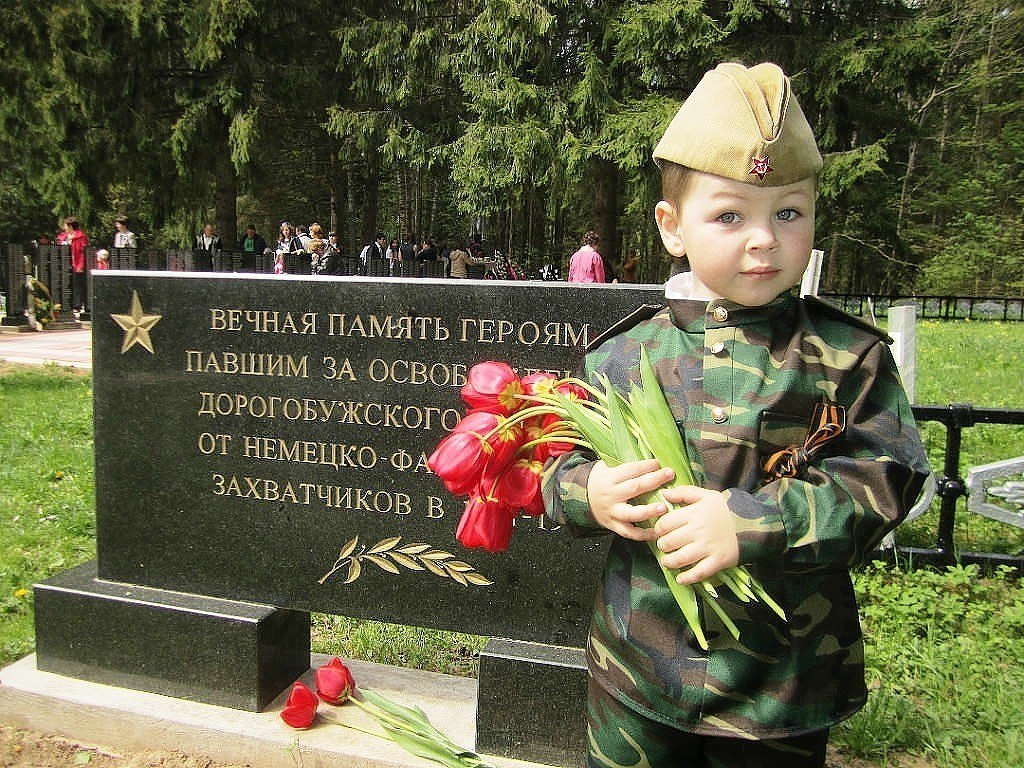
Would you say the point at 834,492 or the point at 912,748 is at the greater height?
the point at 834,492

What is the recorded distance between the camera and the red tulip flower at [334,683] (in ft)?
9.25

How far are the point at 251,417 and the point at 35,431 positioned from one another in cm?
464

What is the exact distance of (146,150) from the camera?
741 inches

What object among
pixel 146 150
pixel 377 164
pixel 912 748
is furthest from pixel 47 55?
pixel 912 748

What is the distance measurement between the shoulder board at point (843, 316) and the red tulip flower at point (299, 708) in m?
1.99

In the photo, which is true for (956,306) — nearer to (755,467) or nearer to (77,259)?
(77,259)

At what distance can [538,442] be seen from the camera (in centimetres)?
163

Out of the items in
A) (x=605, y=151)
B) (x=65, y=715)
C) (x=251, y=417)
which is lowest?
(x=65, y=715)

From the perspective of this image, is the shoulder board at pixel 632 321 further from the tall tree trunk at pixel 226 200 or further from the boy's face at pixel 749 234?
the tall tree trunk at pixel 226 200

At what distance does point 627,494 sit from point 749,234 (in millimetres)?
479

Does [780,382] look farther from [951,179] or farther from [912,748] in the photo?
[951,179]

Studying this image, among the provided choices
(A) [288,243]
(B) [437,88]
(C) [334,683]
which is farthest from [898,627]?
(A) [288,243]

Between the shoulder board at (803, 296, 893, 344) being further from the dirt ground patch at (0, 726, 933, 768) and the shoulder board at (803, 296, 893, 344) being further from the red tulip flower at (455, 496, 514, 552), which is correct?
the dirt ground patch at (0, 726, 933, 768)

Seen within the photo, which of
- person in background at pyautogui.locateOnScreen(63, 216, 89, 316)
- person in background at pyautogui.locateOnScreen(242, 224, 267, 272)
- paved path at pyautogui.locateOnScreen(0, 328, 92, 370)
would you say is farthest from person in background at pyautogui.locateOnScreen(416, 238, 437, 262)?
paved path at pyautogui.locateOnScreen(0, 328, 92, 370)
